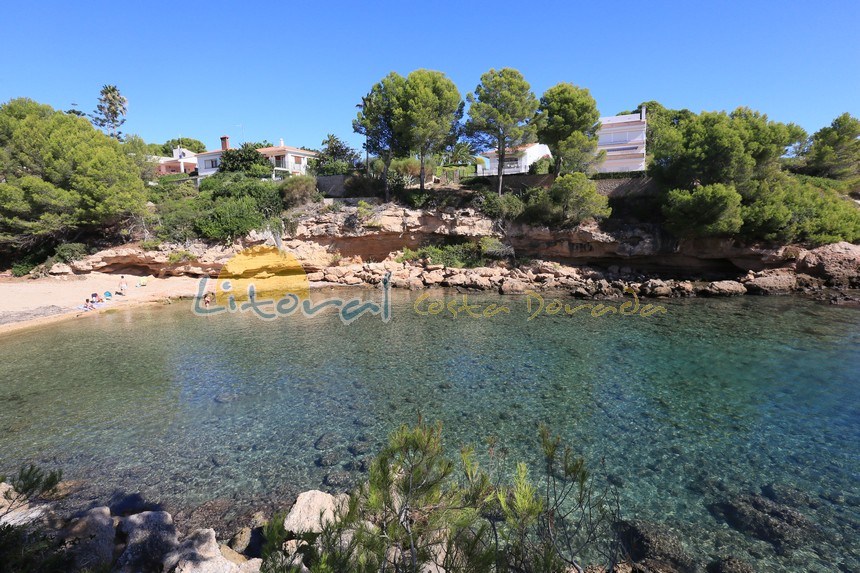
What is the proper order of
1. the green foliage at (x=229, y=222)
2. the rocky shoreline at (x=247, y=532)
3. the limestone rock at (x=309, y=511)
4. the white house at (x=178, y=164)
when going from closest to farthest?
the rocky shoreline at (x=247, y=532)
the limestone rock at (x=309, y=511)
the green foliage at (x=229, y=222)
the white house at (x=178, y=164)

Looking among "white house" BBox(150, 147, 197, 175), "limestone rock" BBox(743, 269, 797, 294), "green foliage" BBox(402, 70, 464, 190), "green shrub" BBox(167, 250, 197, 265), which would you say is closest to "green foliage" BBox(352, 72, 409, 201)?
"green foliage" BBox(402, 70, 464, 190)

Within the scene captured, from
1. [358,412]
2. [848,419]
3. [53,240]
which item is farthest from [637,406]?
[53,240]

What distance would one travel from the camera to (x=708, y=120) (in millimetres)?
24297

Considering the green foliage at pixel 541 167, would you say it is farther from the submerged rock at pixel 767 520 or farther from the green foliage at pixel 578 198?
the submerged rock at pixel 767 520

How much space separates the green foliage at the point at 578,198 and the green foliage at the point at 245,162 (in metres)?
26.7

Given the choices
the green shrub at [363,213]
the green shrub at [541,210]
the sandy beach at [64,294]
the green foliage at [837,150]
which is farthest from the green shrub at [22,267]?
the green foliage at [837,150]

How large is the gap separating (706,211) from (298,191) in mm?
26632

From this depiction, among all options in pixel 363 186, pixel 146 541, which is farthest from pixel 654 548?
pixel 363 186

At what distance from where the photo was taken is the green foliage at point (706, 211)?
22203mm

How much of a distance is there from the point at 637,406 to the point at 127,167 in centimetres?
3097

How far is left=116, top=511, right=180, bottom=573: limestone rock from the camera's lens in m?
5.08

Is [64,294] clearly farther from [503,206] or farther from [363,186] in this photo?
[503,206]

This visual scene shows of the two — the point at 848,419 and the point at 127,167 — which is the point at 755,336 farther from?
the point at 127,167

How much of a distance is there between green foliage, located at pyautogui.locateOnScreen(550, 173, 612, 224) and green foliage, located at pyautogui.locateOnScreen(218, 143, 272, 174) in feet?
87.7
